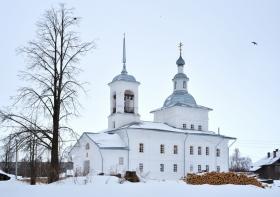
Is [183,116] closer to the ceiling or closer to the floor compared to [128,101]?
closer to the floor

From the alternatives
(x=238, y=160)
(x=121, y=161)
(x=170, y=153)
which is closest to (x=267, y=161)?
(x=170, y=153)

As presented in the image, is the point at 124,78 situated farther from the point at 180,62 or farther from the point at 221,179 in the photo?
the point at 221,179

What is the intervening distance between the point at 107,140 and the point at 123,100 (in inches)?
221

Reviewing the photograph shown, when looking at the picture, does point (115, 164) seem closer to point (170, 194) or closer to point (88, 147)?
point (88, 147)

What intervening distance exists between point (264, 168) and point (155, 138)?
77.2 feet

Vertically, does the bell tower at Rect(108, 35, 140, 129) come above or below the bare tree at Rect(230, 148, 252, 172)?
above

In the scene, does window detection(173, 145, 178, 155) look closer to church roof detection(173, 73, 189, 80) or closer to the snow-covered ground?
church roof detection(173, 73, 189, 80)

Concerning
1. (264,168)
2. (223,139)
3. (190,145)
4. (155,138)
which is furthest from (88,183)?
(264,168)

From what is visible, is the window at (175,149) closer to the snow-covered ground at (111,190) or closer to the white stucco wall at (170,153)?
the white stucco wall at (170,153)

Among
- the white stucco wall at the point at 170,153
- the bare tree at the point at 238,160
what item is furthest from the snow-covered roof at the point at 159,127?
the bare tree at the point at 238,160

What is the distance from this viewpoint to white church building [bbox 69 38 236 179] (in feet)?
146

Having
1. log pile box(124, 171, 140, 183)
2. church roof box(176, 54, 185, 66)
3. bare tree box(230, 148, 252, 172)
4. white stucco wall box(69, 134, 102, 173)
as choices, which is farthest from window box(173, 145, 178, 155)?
bare tree box(230, 148, 252, 172)

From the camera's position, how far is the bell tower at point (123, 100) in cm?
4838

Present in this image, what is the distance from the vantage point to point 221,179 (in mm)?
18609
